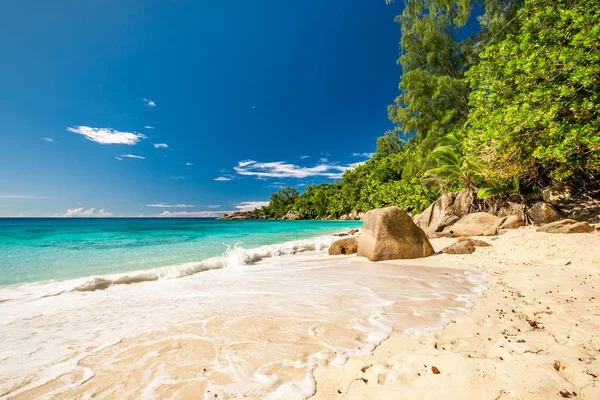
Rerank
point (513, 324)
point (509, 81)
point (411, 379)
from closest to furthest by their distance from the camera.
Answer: point (411, 379), point (513, 324), point (509, 81)

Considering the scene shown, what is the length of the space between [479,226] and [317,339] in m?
11.2

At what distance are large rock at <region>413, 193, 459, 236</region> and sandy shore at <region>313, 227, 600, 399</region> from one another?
10322 mm

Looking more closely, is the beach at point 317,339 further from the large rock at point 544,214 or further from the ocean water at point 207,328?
the large rock at point 544,214

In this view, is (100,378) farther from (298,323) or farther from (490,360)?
(490,360)

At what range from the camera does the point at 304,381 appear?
187 centimetres

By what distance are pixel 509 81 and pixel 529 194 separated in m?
6.95

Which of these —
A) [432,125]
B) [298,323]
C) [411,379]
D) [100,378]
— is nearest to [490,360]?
[411,379]

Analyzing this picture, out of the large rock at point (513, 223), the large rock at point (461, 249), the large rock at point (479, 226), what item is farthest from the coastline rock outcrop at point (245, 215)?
the large rock at point (461, 249)

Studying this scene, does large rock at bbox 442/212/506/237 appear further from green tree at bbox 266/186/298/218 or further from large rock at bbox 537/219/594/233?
green tree at bbox 266/186/298/218

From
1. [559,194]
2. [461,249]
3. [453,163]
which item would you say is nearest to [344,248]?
[461,249]

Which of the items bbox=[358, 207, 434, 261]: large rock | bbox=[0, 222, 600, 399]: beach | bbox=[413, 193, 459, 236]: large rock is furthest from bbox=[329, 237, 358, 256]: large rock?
bbox=[413, 193, 459, 236]: large rock

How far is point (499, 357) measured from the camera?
198 cm

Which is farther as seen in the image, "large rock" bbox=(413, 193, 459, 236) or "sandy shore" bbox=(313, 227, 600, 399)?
"large rock" bbox=(413, 193, 459, 236)

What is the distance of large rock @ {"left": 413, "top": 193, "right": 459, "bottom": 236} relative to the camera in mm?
13742
